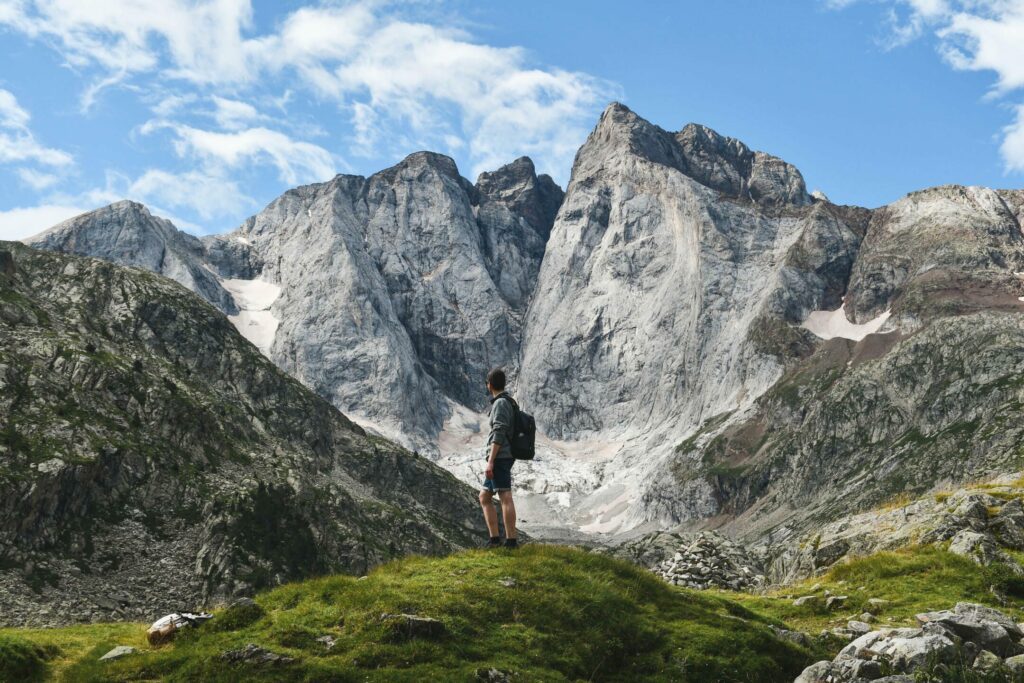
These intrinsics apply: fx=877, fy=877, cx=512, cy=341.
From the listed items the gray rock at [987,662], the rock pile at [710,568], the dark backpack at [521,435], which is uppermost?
the dark backpack at [521,435]

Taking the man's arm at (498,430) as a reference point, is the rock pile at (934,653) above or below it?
below

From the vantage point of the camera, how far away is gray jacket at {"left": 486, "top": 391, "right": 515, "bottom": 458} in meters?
21.7

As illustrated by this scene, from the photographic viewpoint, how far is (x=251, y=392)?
177875 millimetres

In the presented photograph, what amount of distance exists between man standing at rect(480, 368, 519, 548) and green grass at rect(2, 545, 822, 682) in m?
0.84

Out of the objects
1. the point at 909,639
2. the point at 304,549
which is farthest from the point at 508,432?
the point at 304,549

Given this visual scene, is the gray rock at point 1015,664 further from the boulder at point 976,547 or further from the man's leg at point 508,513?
the man's leg at point 508,513

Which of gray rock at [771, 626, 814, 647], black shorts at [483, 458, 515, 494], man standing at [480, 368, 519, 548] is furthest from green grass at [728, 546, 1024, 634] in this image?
black shorts at [483, 458, 515, 494]

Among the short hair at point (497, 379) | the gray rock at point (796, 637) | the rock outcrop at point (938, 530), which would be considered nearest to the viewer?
the gray rock at point (796, 637)

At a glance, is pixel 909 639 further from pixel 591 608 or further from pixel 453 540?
pixel 453 540

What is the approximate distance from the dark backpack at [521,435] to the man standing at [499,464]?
128 millimetres

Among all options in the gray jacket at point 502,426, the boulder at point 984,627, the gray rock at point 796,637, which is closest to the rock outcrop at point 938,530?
the boulder at point 984,627

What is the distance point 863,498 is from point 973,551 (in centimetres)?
16960

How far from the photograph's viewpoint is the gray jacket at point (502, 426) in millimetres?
21691

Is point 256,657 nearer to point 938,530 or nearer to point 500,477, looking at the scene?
point 500,477
